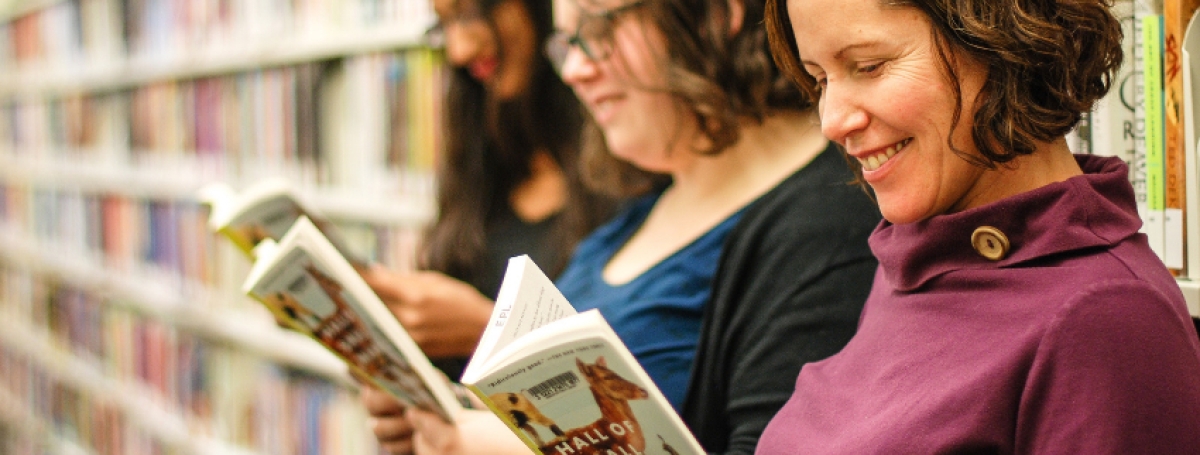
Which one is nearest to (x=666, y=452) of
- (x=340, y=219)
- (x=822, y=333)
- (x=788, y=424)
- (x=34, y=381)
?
(x=788, y=424)

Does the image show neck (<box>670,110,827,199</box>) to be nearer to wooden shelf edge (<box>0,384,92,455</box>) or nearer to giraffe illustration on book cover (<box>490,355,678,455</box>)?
giraffe illustration on book cover (<box>490,355,678,455</box>)

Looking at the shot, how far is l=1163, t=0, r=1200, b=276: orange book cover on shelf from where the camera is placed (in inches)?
29.3

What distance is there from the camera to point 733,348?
94 cm

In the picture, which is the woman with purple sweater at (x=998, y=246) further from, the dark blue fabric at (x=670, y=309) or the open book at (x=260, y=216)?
the open book at (x=260, y=216)


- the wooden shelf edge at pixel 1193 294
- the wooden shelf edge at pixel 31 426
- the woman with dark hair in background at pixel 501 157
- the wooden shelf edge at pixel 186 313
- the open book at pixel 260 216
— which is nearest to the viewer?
the wooden shelf edge at pixel 1193 294

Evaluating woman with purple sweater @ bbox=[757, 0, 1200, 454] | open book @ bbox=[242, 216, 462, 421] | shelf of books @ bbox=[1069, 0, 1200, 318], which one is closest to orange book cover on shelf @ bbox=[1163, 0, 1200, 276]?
shelf of books @ bbox=[1069, 0, 1200, 318]

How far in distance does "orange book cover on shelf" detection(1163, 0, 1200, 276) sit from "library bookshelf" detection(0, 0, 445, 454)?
Answer: 1.30m

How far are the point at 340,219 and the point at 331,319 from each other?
1.29 meters

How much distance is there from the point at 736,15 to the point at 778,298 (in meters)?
0.35

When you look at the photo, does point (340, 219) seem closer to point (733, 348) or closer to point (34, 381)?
point (733, 348)

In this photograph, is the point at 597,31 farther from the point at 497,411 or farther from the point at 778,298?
the point at 497,411

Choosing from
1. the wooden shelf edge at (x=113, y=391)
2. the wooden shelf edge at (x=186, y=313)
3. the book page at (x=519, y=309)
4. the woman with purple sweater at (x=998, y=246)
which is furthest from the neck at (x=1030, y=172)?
the wooden shelf edge at (x=113, y=391)

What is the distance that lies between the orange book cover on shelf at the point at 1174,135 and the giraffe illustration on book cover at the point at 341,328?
71 centimetres

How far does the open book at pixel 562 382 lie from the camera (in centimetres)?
61
